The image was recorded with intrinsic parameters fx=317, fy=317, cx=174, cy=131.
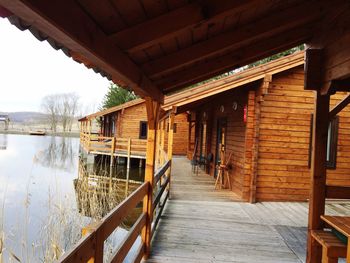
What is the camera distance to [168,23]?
2.03m

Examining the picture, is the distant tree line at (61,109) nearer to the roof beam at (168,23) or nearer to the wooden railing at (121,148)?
the wooden railing at (121,148)

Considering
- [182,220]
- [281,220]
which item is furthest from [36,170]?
[281,220]

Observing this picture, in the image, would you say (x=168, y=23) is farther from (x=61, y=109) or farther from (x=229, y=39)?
(x=61, y=109)

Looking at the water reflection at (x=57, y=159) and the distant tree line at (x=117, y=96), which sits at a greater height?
the distant tree line at (x=117, y=96)

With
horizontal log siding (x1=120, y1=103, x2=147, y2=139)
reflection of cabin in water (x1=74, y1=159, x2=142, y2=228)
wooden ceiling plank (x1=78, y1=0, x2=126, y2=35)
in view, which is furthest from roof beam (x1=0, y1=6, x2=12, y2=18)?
horizontal log siding (x1=120, y1=103, x2=147, y2=139)

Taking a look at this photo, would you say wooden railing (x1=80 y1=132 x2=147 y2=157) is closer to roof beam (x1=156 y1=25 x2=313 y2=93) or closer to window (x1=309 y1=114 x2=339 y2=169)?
window (x1=309 y1=114 x2=339 y2=169)

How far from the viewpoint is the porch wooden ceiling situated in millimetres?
1317

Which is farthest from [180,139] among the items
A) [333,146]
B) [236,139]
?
[333,146]

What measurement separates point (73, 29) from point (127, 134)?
1827 cm

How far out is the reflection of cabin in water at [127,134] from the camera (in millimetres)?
16781

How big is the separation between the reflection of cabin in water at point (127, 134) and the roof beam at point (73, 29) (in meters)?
14.0

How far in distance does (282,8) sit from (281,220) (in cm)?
402

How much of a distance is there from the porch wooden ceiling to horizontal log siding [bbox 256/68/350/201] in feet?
10.4

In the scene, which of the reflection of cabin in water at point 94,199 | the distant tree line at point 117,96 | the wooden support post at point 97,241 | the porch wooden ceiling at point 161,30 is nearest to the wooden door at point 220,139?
the reflection of cabin in water at point 94,199
